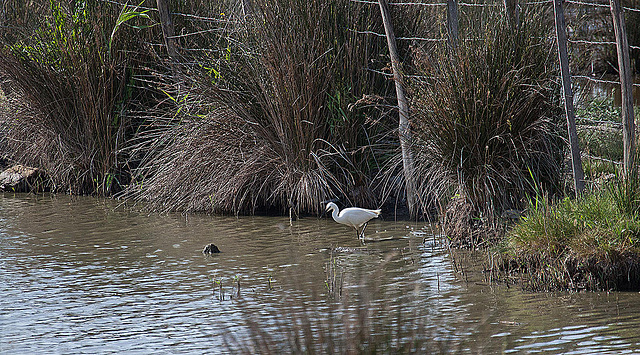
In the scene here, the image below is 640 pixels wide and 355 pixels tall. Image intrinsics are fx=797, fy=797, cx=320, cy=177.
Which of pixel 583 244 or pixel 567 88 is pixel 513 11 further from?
pixel 583 244

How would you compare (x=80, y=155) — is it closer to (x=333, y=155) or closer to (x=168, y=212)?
(x=168, y=212)

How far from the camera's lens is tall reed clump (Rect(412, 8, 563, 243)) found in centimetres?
656

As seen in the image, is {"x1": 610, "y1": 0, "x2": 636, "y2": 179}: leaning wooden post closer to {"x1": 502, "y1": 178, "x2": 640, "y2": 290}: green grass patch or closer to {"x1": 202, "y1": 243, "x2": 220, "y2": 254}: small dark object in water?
{"x1": 502, "y1": 178, "x2": 640, "y2": 290}: green grass patch

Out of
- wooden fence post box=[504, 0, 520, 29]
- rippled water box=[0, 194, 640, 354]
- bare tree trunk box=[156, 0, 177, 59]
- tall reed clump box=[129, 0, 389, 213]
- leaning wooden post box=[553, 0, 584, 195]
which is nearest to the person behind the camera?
rippled water box=[0, 194, 640, 354]

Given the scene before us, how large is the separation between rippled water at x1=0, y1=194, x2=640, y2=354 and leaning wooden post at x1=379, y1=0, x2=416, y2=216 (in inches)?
13.8

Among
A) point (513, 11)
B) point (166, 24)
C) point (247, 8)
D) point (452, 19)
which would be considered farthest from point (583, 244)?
point (166, 24)

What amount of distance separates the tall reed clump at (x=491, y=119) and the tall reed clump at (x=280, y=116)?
1.26 m

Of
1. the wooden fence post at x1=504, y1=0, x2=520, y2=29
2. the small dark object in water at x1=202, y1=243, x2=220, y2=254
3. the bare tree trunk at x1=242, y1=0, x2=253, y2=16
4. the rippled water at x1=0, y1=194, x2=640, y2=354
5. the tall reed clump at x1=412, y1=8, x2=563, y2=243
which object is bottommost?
the rippled water at x1=0, y1=194, x2=640, y2=354

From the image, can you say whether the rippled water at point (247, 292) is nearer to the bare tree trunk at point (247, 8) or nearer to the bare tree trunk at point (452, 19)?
the bare tree trunk at point (452, 19)

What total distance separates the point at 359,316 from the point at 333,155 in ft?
19.2

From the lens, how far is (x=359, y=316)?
2447 millimetres

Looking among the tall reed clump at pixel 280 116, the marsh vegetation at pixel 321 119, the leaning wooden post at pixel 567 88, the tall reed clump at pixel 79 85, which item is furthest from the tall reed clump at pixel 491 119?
the tall reed clump at pixel 79 85

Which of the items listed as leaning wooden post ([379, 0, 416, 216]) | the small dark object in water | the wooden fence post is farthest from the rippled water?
the wooden fence post

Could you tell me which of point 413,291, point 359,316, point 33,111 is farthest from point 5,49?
point 359,316
